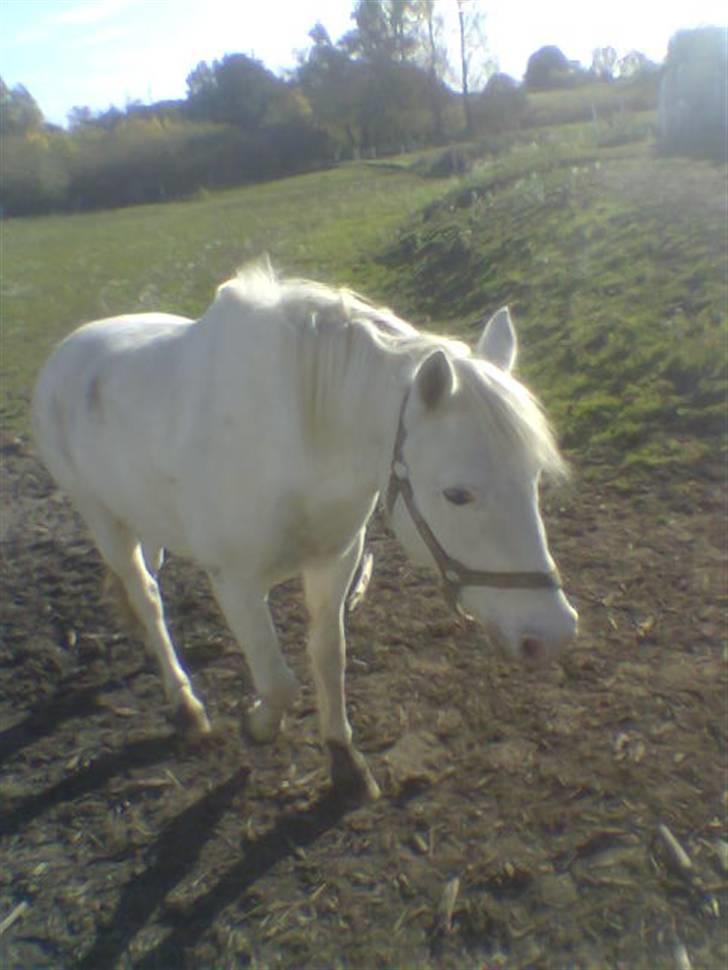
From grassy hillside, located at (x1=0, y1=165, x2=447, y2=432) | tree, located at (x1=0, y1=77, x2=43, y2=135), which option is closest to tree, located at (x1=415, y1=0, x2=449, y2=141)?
grassy hillside, located at (x1=0, y1=165, x2=447, y2=432)

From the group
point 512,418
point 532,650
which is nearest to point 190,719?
point 532,650

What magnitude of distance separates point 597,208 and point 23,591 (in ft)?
31.2

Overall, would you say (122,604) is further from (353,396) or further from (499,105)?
(499,105)

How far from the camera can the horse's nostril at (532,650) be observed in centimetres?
262

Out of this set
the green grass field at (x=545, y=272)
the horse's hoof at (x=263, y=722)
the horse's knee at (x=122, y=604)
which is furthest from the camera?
the green grass field at (x=545, y=272)

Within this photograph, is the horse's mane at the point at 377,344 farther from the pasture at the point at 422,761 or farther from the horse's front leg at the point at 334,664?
the pasture at the point at 422,761

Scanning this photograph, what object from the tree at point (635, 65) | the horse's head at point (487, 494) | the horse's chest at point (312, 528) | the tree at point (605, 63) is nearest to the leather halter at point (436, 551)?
the horse's head at point (487, 494)

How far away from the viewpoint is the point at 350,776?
3.55 m

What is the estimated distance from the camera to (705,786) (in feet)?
11.0

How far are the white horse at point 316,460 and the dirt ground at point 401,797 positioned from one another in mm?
293

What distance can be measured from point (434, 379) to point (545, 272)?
8.61 metres

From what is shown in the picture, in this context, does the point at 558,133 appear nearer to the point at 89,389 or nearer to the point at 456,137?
the point at 456,137

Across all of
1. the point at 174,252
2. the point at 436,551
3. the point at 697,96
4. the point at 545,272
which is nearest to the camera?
the point at 436,551

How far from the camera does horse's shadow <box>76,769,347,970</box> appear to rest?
9.78 ft
